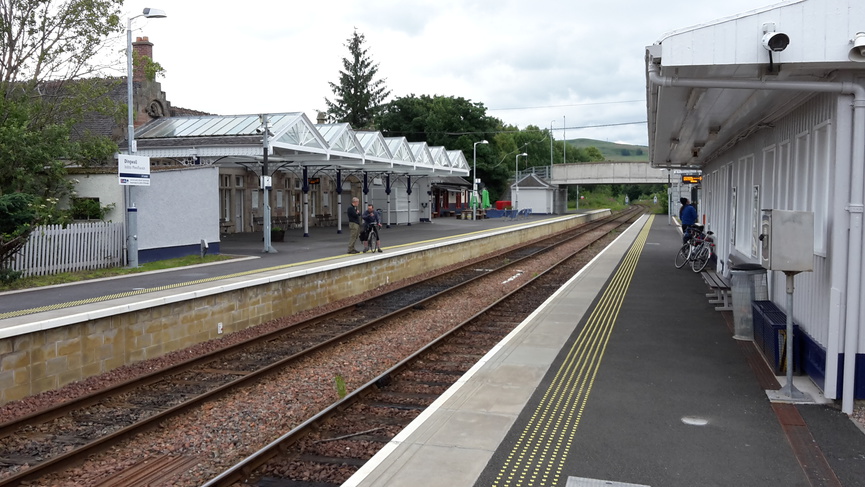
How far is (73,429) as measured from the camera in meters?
6.83

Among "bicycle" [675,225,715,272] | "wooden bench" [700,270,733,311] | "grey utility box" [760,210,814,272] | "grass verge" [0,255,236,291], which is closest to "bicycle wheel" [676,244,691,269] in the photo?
"bicycle" [675,225,715,272]

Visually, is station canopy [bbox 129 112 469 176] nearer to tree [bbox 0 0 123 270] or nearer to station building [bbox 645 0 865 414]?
tree [bbox 0 0 123 270]

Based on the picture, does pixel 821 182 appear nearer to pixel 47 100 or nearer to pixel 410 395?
pixel 410 395

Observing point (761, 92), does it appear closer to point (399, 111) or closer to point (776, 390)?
point (776, 390)

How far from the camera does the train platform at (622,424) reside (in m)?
5.02

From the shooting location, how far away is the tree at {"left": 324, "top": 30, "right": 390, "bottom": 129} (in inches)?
2847

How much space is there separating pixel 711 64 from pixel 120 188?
49.5 ft

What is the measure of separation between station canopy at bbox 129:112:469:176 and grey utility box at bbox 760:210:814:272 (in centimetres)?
1684

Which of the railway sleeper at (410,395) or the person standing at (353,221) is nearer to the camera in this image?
the railway sleeper at (410,395)

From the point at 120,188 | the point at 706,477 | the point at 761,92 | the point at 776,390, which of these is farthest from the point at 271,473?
the point at 120,188

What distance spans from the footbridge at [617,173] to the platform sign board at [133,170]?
52599 mm

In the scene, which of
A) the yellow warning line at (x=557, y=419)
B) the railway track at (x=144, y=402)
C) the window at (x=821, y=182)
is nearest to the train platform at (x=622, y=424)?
the yellow warning line at (x=557, y=419)

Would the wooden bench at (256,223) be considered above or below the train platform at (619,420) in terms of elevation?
above

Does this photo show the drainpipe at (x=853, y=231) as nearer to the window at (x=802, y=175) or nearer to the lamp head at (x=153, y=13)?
the window at (x=802, y=175)
